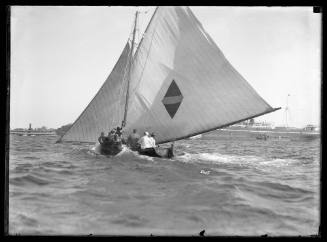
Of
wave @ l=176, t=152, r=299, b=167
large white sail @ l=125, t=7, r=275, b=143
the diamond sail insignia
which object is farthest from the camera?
the diamond sail insignia

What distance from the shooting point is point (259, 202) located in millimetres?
9781

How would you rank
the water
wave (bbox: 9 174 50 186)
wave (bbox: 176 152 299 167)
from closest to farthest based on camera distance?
the water → wave (bbox: 9 174 50 186) → wave (bbox: 176 152 299 167)

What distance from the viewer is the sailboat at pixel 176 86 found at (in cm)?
1786

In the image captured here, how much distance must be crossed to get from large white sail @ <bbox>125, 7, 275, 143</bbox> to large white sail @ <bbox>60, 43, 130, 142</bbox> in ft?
3.47

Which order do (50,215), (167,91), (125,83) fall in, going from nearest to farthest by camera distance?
1. (50,215)
2. (167,91)
3. (125,83)

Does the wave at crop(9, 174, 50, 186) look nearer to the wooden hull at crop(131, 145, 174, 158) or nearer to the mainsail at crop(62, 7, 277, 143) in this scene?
the wooden hull at crop(131, 145, 174, 158)

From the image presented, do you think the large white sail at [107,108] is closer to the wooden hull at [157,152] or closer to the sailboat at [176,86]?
the sailboat at [176,86]

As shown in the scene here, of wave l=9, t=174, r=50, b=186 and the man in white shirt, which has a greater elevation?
the man in white shirt

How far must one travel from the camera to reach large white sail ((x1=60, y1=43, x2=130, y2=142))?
69.6 ft

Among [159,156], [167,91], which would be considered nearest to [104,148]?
[159,156]

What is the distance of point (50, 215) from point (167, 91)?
12.0m

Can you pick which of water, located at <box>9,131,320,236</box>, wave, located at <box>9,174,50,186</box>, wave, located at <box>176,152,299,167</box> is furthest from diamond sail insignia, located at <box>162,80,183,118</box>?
wave, located at <box>9,174,50,186</box>

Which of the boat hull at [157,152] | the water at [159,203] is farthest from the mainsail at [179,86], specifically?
the water at [159,203]
